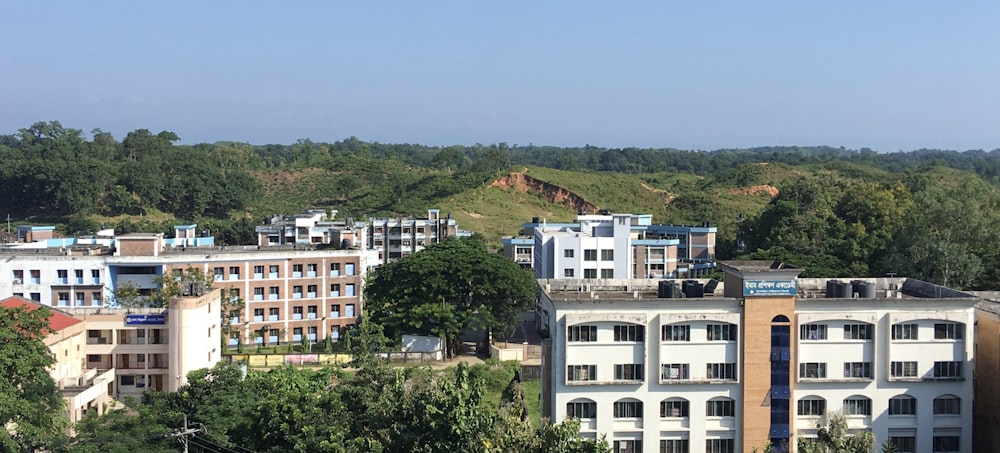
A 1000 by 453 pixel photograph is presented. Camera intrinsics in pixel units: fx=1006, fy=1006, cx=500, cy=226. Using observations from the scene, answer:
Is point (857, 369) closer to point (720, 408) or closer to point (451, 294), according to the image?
point (720, 408)

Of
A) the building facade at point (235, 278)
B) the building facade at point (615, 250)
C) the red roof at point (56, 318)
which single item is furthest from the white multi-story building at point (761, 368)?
the building facade at point (615, 250)

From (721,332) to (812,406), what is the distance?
3.25m

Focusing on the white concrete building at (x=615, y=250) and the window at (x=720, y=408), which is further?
the white concrete building at (x=615, y=250)

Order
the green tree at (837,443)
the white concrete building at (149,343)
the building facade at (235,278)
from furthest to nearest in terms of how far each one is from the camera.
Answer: the building facade at (235,278) → the white concrete building at (149,343) → the green tree at (837,443)

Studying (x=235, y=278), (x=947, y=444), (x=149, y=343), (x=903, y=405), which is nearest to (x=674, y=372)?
(x=903, y=405)

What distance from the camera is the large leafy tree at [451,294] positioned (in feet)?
143

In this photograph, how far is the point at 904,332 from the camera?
27.9 metres

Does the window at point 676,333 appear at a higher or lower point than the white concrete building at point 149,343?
higher

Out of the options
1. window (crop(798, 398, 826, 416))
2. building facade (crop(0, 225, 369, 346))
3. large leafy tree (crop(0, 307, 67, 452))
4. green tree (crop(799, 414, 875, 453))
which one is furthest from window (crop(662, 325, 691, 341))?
building facade (crop(0, 225, 369, 346))

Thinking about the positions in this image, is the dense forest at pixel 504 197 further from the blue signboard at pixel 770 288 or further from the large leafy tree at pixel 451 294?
the blue signboard at pixel 770 288

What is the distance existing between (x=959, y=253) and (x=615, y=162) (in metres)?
127

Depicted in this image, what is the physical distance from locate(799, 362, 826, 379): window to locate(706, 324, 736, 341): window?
2.09 metres

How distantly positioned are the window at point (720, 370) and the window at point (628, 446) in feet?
8.85

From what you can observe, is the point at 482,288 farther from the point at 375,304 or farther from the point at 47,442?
the point at 47,442
